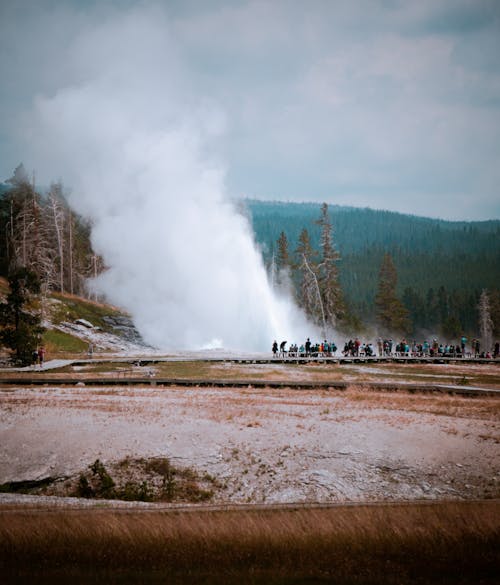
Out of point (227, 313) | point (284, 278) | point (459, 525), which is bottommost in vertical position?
point (459, 525)

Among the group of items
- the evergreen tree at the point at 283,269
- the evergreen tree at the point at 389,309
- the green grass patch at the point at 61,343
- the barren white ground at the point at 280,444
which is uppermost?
the evergreen tree at the point at 283,269

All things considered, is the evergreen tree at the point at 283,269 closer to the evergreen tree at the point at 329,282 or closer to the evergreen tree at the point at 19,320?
the evergreen tree at the point at 329,282

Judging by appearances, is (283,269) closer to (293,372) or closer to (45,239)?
(45,239)

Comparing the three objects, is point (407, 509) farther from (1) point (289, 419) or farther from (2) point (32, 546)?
(1) point (289, 419)

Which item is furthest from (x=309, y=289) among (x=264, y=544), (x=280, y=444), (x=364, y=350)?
(x=264, y=544)

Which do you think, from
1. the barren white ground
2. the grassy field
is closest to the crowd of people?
the grassy field

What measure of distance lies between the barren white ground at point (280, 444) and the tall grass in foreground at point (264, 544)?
289 cm

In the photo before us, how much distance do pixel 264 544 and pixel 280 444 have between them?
6.81 m

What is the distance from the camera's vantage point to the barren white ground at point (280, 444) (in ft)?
41.4

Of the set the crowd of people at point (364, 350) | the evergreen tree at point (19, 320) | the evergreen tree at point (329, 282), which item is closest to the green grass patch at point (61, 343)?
the evergreen tree at point (19, 320)

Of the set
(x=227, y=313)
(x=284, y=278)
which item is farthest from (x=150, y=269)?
(x=284, y=278)

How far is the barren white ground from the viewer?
41.4ft

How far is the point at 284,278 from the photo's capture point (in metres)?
84.8

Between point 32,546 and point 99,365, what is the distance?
3196cm
